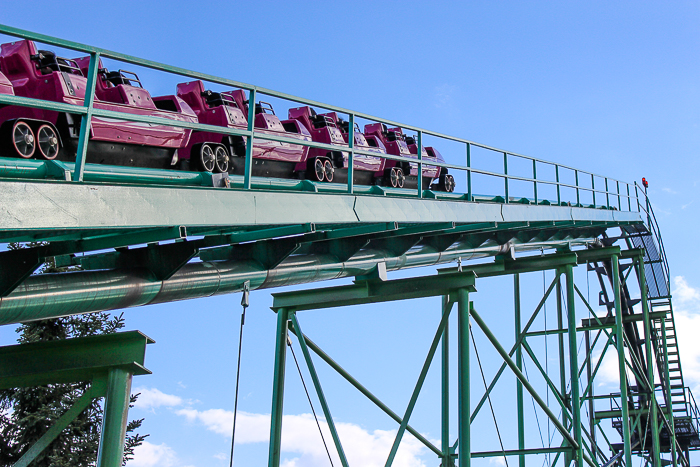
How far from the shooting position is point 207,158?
405 inches

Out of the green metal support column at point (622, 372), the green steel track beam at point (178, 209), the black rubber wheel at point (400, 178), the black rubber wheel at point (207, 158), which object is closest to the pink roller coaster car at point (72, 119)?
the black rubber wheel at point (207, 158)

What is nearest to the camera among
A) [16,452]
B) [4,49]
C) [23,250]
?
[23,250]

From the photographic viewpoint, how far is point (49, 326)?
17047 millimetres

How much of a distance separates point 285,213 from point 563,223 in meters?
11.1

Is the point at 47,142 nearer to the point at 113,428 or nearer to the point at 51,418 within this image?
the point at 113,428

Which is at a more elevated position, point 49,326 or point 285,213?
point 49,326

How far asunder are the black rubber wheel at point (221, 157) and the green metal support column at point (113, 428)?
4375 millimetres

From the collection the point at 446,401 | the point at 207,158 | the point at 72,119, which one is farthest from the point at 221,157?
the point at 446,401

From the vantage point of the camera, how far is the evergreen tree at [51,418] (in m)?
16.5

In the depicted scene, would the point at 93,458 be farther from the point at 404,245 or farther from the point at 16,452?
the point at 404,245

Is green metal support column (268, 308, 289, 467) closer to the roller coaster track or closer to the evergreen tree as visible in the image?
the roller coaster track

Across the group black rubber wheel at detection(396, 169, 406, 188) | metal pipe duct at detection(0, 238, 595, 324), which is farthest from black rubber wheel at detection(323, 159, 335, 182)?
black rubber wheel at detection(396, 169, 406, 188)

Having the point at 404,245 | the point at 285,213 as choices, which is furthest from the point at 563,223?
the point at 285,213

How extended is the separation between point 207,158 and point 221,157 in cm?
25
